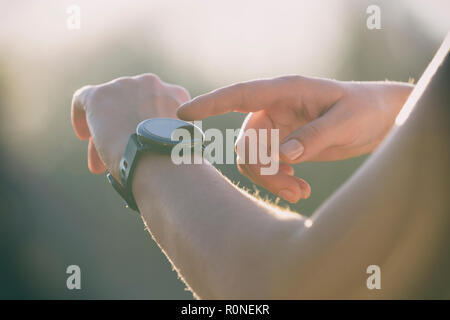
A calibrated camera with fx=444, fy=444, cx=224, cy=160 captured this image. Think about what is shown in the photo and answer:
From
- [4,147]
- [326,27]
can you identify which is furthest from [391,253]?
[326,27]

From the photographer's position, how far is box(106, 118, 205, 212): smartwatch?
1378mm

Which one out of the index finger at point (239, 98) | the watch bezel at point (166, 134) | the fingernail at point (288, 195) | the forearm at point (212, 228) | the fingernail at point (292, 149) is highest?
the index finger at point (239, 98)

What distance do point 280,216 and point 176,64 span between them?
20.5m

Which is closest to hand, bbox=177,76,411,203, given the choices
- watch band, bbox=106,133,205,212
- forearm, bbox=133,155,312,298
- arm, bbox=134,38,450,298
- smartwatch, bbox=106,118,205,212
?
smartwatch, bbox=106,118,205,212

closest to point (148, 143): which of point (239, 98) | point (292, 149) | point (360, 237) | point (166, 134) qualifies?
point (166, 134)

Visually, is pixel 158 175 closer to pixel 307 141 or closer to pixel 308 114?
pixel 307 141

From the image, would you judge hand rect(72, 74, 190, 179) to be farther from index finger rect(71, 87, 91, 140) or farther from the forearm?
the forearm

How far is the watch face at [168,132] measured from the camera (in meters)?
1.39

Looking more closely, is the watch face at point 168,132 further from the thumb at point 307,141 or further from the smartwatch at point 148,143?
the thumb at point 307,141

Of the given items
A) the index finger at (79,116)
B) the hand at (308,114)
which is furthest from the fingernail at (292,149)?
the index finger at (79,116)

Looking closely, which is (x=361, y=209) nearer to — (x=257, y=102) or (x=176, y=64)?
(x=257, y=102)

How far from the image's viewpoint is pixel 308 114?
172 cm

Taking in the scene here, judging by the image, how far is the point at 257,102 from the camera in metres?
1.61

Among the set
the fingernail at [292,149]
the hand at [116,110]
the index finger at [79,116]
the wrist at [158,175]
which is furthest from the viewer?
the index finger at [79,116]
